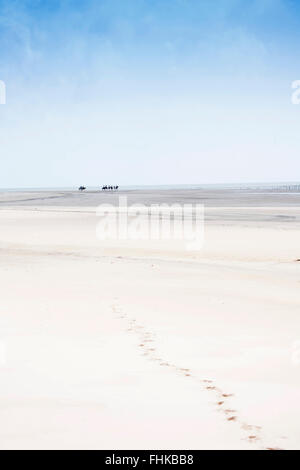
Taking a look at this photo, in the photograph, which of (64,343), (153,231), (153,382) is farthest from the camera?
(153,231)

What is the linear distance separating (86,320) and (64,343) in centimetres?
147

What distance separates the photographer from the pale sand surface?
14.7 feet

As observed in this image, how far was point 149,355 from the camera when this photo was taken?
6.66 m

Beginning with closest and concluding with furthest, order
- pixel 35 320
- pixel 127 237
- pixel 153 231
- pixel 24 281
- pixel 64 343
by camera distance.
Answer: pixel 64 343, pixel 35 320, pixel 24 281, pixel 127 237, pixel 153 231

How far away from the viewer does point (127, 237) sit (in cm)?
2348

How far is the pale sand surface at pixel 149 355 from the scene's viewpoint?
448 cm

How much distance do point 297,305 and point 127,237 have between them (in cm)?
1414

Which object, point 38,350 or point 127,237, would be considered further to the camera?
point 127,237

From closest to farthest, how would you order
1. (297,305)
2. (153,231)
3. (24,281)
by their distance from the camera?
(297,305), (24,281), (153,231)

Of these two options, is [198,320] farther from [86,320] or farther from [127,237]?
[127,237]

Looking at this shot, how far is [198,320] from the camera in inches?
345
